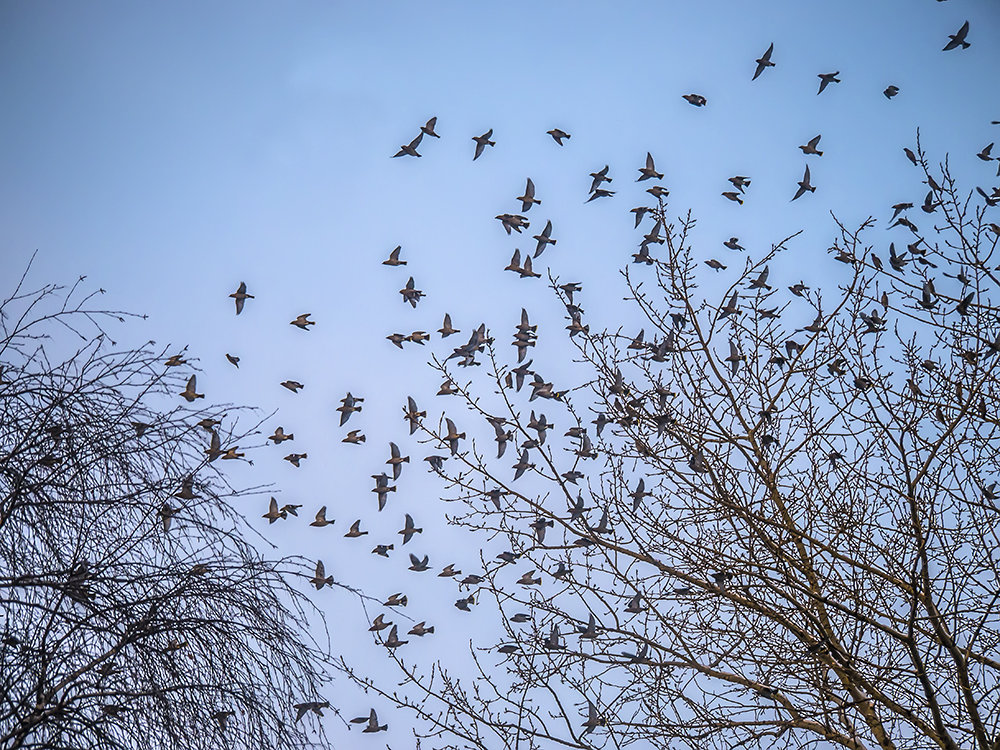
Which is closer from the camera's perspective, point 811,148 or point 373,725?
point 373,725

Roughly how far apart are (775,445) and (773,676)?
3.25 feet

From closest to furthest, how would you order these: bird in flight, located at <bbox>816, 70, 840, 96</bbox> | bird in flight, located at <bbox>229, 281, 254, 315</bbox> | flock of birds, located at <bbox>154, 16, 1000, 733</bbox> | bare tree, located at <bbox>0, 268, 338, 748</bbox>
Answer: bare tree, located at <bbox>0, 268, 338, 748</bbox> < flock of birds, located at <bbox>154, 16, 1000, 733</bbox> < bird in flight, located at <bbox>229, 281, 254, 315</bbox> < bird in flight, located at <bbox>816, 70, 840, 96</bbox>

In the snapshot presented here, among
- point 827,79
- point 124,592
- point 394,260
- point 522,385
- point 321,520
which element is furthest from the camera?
point 394,260

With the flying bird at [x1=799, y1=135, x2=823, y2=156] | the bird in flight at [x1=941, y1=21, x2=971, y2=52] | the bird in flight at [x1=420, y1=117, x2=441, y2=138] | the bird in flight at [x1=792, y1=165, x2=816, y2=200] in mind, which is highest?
the bird in flight at [x1=941, y1=21, x2=971, y2=52]

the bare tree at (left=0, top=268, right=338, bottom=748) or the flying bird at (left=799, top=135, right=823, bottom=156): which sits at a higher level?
the flying bird at (left=799, top=135, right=823, bottom=156)

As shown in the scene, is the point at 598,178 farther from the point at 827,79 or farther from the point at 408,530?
the point at 408,530

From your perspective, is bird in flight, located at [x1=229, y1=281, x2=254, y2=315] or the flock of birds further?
bird in flight, located at [x1=229, y1=281, x2=254, y2=315]

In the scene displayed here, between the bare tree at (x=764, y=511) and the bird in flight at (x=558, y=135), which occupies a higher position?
the bird in flight at (x=558, y=135)

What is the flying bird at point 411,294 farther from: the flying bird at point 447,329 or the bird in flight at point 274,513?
the bird in flight at point 274,513

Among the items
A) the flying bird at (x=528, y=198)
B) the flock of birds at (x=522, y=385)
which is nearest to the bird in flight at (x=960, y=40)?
the flock of birds at (x=522, y=385)

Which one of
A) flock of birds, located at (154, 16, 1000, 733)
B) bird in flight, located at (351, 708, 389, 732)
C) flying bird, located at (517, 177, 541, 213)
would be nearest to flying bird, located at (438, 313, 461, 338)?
flock of birds, located at (154, 16, 1000, 733)

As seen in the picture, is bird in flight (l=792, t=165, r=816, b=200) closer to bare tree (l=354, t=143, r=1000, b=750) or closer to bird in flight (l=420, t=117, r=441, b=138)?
bare tree (l=354, t=143, r=1000, b=750)

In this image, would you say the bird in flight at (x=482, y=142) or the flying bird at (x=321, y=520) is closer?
the flying bird at (x=321, y=520)

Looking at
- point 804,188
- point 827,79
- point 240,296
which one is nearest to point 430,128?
point 240,296
